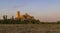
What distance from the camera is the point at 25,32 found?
1423 cm

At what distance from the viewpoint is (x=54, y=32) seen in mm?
14586

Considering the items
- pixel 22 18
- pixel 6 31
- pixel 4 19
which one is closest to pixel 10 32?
pixel 6 31

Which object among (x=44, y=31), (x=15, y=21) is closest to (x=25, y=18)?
(x=15, y=21)

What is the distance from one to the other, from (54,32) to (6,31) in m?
3.54

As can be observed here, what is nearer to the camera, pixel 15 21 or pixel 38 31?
pixel 38 31

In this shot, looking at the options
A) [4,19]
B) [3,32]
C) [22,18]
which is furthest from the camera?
[22,18]

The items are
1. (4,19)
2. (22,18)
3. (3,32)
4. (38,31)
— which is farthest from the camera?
(22,18)

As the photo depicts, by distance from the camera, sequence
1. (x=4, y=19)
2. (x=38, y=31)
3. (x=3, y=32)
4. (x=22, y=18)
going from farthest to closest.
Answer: (x=22, y=18) → (x=4, y=19) → (x=38, y=31) → (x=3, y=32)

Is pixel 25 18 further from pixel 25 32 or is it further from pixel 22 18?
pixel 25 32

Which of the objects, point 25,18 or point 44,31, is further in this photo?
point 25,18

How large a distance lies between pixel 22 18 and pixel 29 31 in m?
10.4

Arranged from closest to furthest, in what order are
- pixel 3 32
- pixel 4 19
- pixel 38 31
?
pixel 3 32 < pixel 38 31 < pixel 4 19

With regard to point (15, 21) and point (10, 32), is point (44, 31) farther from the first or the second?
point (15, 21)

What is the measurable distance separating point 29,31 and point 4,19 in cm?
833
